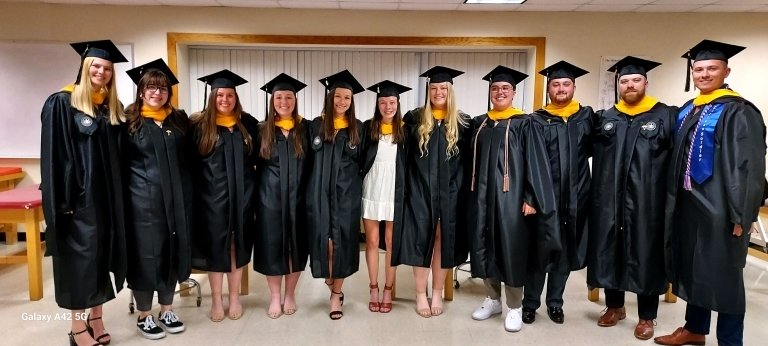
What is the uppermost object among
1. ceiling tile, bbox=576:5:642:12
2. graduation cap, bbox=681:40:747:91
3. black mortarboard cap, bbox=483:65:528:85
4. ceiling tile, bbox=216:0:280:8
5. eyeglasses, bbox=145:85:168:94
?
ceiling tile, bbox=576:5:642:12

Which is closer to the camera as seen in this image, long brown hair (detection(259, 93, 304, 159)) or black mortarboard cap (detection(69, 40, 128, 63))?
black mortarboard cap (detection(69, 40, 128, 63))

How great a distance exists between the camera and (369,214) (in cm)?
281

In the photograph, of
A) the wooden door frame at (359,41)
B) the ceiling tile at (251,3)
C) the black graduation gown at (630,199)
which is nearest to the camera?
the black graduation gown at (630,199)

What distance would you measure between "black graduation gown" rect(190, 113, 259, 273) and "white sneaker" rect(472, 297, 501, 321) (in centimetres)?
158

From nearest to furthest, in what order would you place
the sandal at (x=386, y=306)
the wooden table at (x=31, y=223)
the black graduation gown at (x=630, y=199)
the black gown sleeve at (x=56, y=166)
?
the black gown sleeve at (x=56, y=166) < the black graduation gown at (x=630, y=199) < the sandal at (x=386, y=306) < the wooden table at (x=31, y=223)

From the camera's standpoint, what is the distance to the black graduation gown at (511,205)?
8.40ft

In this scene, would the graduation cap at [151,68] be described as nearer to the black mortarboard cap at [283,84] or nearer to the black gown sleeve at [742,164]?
the black mortarboard cap at [283,84]

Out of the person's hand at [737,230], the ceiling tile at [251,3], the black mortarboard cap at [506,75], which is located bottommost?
the person's hand at [737,230]

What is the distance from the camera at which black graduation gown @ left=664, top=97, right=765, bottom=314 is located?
6.94 feet

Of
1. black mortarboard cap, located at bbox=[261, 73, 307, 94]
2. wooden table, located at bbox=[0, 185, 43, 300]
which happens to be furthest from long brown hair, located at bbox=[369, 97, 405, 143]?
wooden table, located at bbox=[0, 185, 43, 300]

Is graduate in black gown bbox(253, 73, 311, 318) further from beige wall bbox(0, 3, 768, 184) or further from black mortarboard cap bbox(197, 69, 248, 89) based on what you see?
beige wall bbox(0, 3, 768, 184)

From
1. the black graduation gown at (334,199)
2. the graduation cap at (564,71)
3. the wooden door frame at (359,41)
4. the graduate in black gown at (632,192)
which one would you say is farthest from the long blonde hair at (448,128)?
the wooden door frame at (359,41)

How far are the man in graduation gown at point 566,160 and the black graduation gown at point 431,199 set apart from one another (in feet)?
1.64

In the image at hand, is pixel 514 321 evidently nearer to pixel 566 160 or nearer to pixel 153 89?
pixel 566 160
